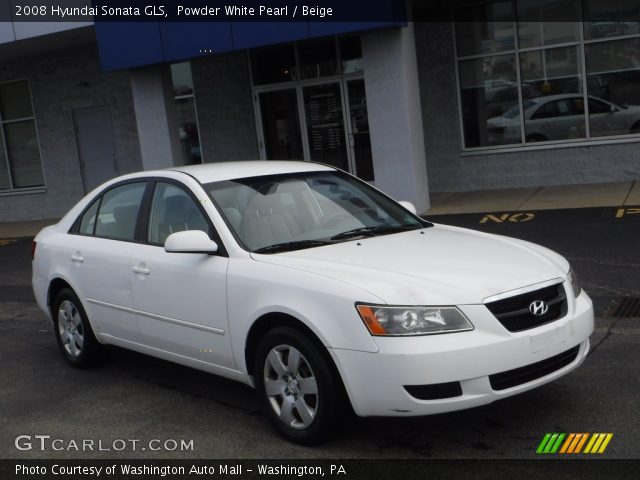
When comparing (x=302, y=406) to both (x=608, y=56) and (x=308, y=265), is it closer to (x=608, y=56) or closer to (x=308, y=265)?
(x=308, y=265)

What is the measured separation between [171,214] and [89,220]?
3.97ft

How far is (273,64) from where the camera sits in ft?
52.0

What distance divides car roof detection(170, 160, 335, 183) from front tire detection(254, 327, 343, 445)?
4.83ft

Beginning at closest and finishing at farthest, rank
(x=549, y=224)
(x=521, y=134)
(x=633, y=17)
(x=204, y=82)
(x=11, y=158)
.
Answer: (x=549, y=224) < (x=633, y=17) < (x=521, y=134) < (x=204, y=82) < (x=11, y=158)

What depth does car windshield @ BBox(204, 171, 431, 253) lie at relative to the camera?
5.34 metres

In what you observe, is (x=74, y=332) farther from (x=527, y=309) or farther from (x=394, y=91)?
(x=394, y=91)

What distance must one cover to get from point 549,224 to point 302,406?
7079 mm

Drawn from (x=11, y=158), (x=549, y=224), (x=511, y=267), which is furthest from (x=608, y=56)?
(x=11, y=158)

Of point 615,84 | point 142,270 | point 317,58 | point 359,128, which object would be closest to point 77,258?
point 142,270

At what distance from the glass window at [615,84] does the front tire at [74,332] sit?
10.1 metres

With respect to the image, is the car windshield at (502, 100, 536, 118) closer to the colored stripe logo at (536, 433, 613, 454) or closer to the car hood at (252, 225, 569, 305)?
the car hood at (252, 225, 569, 305)

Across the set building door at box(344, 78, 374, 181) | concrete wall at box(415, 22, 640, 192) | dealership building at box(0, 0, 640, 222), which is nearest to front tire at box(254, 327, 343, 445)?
dealership building at box(0, 0, 640, 222)

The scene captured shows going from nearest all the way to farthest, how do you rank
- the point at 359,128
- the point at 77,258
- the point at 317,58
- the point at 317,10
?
the point at 77,258
the point at 317,10
the point at 359,128
the point at 317,58

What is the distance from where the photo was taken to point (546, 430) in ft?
15.4
